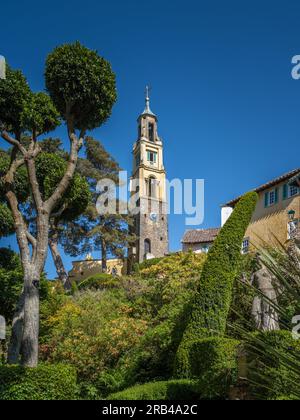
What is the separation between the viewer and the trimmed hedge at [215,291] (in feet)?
40.4

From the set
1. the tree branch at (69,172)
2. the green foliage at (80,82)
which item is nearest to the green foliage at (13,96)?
the green foliage at (80,82)

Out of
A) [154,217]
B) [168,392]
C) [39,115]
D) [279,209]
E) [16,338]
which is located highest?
[154,217]

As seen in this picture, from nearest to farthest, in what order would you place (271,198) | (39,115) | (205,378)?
1. (205,378)
2. (39,115)
3. (271,198)

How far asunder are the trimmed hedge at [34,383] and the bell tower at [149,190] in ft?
136

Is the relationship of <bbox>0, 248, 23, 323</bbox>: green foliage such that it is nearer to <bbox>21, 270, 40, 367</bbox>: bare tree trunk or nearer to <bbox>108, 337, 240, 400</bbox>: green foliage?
<bbox>21, 270, 40, 367</bbox>: bare tree trunk

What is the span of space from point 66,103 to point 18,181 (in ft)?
16.8

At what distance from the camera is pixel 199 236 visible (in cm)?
4625

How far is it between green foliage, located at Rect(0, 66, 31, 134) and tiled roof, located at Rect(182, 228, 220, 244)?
33.2m

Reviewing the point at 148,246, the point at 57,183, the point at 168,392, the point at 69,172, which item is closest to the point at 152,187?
the point at 148,246

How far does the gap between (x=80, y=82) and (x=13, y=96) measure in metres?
2.00

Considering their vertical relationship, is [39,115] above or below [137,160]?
below

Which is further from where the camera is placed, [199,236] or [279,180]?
[199,236]

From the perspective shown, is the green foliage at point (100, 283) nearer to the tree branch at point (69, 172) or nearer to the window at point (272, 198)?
the window at point (272, 198)

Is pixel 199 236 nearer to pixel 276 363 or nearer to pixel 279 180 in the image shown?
→ pixel 279 180
